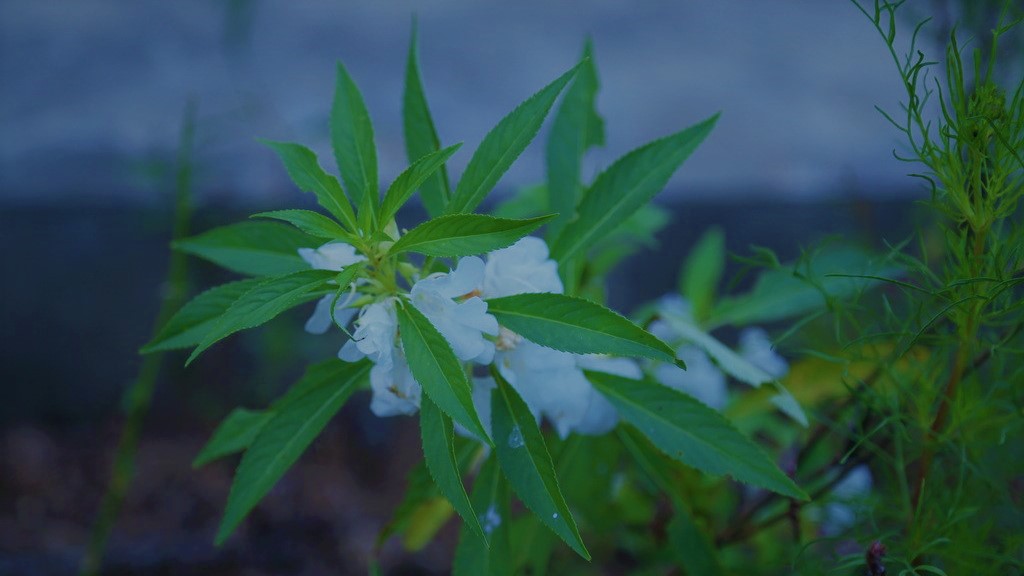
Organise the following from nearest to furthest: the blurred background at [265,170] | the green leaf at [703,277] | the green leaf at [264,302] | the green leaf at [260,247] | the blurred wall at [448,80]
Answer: the green leaf at [264,302] → the green leaf at [260,247] → the green leaf at [703,277] → the blurred background at [265,170] → the blurred wall at [448,80]

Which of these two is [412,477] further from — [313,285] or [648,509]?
[648,509]

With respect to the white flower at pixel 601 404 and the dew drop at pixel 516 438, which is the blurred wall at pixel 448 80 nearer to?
the white flower at pixel 601 404

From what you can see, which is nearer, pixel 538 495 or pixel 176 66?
pixel 538 495

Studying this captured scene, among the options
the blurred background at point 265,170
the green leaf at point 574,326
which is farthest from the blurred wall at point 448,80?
the green leaf at point 574,326

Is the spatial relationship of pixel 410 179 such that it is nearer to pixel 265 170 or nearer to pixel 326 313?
pixel 326 313

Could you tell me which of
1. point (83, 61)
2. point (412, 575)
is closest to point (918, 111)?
point (412, 575)

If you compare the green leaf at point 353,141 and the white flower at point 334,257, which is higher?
the green leaf at point 353,141

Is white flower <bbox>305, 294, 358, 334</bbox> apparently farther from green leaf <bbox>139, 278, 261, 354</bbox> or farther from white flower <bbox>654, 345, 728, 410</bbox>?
white flower <bbox>654, 345, 728, 410</bbox>
